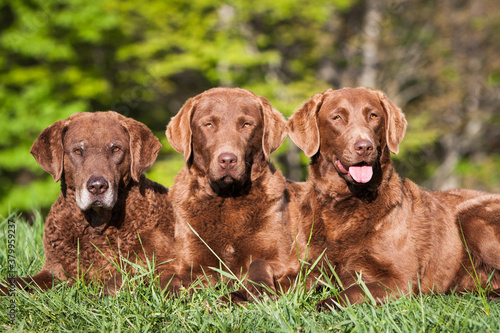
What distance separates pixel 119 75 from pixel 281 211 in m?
15.0

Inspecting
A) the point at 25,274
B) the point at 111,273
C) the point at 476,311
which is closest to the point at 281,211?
the point at 111,273

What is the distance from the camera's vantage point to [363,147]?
13.2 ft

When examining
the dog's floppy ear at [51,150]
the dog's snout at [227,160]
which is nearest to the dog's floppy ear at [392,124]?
the dog's snout at [227,160]

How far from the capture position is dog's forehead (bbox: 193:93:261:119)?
4543 millimetres

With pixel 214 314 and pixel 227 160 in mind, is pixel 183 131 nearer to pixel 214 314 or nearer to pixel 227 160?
pixel 227 160

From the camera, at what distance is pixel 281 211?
15.3 ft

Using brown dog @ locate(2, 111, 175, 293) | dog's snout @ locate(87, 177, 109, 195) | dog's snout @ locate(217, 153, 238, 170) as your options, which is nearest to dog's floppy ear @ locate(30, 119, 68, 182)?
brown dog @ locate(2, 111, 175, 293)

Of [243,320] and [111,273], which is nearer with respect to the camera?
[243,320]

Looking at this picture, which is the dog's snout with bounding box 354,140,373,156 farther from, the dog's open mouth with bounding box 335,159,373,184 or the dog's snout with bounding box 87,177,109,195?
the dog's snout with bounding box 87,177,109,195

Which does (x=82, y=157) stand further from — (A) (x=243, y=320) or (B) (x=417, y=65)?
(B) (x=417, y=65)

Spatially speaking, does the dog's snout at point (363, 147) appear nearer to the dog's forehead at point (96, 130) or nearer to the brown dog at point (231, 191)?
the brown dog at point (231, 191)

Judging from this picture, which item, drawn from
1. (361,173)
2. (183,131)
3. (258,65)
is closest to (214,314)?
(361,173)

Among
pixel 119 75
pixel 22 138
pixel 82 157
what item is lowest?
pixel 22 138

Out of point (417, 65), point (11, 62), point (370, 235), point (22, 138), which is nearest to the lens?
point (370, 235)
